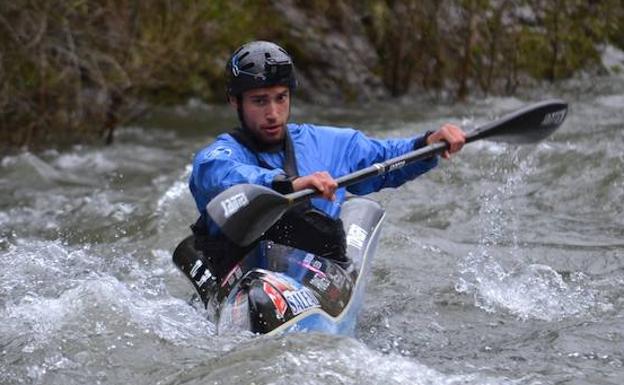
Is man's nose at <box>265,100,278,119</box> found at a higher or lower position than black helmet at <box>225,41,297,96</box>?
lower

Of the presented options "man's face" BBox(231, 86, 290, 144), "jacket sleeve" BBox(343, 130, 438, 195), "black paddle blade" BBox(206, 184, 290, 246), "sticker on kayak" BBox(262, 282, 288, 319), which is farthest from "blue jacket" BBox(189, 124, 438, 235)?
"sticker on kayak" BBox(262, 282, 288, 319)

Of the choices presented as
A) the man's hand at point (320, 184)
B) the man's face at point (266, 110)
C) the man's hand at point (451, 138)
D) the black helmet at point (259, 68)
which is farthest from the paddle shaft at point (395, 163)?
the black helmet at point (259, 68)

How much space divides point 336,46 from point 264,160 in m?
8.11

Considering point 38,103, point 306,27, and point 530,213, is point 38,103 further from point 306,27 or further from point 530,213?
point 530,213

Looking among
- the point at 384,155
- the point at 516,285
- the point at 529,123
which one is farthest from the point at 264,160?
the point at 516,285

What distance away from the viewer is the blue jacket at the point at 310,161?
16.3 ft

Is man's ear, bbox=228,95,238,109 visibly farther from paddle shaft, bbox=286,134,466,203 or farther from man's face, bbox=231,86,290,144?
paddle shaft, bbox=286,134,466,203

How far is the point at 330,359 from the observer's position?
429cm

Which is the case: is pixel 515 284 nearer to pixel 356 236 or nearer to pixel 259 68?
pixel 356 236

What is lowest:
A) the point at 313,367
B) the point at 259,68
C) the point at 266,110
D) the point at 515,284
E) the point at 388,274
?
the point at 388,274

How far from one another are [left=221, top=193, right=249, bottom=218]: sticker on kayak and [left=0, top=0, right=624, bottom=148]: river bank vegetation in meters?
6.08

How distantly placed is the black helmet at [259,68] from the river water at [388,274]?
3.52ft

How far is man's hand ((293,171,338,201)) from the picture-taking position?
470 cm

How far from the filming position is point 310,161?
17.5 feet
